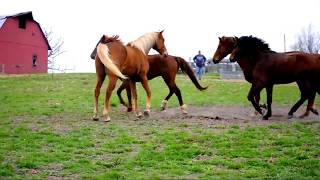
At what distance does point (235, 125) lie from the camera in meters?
10.7

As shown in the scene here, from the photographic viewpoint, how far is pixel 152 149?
786 centimetres

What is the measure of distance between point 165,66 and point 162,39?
820 millimetres

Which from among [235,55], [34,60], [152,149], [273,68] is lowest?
[152,149]

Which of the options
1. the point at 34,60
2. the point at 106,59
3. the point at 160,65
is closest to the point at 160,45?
the point at 160,65

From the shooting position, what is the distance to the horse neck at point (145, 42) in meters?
12.8

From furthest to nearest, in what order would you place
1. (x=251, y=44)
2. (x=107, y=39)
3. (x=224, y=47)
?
(x=224, y=47)
(x=251, y=44)
(x=107, y=39)

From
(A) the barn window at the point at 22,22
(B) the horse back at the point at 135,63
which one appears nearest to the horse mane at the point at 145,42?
(B) the horse back at the point at 135,63

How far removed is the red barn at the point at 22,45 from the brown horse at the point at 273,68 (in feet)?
118

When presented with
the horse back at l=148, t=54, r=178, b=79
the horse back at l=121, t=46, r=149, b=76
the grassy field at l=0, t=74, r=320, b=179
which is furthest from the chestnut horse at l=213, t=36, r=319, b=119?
the horse back at l=121, t=46, r=149, b=76

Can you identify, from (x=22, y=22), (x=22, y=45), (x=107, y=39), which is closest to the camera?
(x=107, y=39)

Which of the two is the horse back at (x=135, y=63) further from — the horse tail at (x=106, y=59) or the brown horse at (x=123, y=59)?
the horse tail at (x=106, y=59)

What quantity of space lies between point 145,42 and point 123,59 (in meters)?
1.55

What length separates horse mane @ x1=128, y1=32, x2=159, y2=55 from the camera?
12781 mm

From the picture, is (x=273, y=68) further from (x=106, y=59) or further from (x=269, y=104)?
(x=106, y=59)
